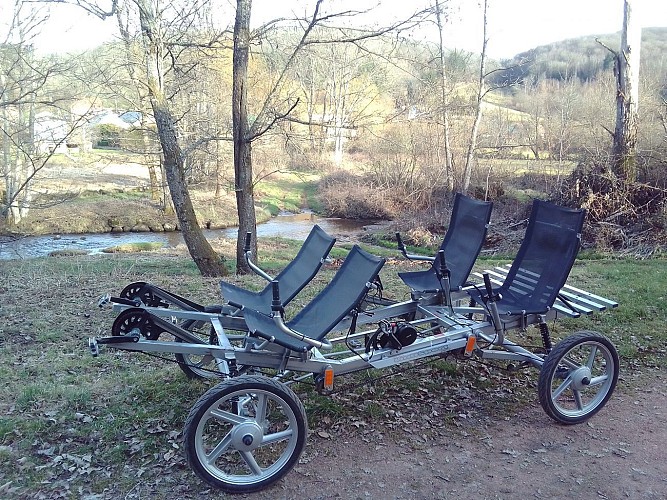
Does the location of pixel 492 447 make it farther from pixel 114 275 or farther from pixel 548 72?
pixel 548 72

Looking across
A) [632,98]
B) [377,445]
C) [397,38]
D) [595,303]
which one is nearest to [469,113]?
[632,98]

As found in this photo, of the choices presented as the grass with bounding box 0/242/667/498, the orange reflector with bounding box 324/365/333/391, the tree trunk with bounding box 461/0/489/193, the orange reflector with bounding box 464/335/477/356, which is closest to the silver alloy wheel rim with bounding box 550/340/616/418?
the grass with bounding box 0/242/667/498

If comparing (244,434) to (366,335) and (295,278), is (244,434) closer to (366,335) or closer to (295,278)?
(366,335)

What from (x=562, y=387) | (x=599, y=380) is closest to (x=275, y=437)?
(x=562, y=387)

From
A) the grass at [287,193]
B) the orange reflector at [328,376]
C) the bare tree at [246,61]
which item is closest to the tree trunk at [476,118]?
the grass at [287,193]

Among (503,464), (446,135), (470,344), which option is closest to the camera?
(503,464)

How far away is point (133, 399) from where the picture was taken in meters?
4.72

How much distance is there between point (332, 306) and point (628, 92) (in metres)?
13.1

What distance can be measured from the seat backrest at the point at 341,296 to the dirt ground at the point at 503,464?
83cm

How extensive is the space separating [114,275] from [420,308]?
7.08 meters

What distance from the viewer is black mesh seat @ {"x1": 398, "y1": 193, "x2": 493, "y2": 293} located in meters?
5.70

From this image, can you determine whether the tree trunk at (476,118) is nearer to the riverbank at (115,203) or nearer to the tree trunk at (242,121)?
the riverbank at (115,203)

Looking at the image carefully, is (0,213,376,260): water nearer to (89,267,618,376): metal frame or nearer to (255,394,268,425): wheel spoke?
(89,267,618,376): metal frame

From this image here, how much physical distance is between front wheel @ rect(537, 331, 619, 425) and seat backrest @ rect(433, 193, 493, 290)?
126 cm
